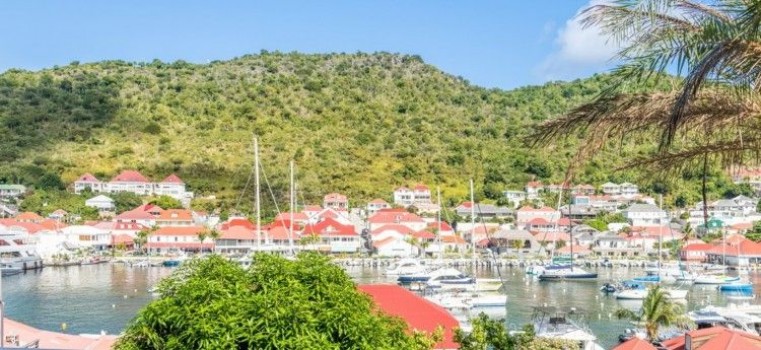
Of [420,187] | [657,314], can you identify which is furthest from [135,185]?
[657,314]

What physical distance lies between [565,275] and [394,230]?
14.0 m

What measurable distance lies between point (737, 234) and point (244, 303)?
46559mm

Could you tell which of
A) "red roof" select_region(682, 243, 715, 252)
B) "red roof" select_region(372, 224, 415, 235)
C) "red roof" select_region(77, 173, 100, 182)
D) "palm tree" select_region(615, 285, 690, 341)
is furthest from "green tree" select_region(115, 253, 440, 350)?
"red roof" select_region(77, 173, 100, 182)

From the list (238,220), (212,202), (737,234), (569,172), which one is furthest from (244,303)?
(212,202)

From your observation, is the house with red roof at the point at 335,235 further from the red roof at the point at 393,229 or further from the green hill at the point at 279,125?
the green hill at the point at 279,125

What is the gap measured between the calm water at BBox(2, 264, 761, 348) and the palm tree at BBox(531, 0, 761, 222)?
53.3ft

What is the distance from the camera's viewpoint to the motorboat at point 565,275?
33656mm

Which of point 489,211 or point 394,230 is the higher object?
point 489,211

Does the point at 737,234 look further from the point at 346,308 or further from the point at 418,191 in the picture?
the point at 346,308

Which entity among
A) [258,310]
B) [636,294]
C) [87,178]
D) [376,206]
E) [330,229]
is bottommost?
[636,294]

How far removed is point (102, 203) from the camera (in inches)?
2069

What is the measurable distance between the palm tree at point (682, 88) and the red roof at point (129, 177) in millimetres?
56343

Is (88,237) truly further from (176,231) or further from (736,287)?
(736,287)

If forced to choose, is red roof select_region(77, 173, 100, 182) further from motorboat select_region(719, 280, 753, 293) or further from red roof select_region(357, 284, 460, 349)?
red roof select_region(357, 284, 460, 349)
